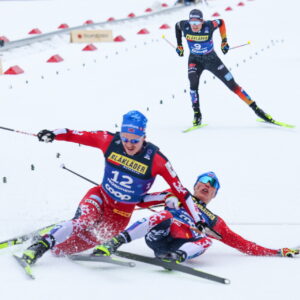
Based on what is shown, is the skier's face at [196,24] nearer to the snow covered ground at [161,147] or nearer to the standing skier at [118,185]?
the snow covered ground at [161,147]

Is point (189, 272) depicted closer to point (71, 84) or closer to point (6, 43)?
point (71, 84)

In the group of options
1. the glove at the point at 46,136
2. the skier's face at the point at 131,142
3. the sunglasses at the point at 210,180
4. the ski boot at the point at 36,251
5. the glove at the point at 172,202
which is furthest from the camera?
the sunglasses at the point at 210,180

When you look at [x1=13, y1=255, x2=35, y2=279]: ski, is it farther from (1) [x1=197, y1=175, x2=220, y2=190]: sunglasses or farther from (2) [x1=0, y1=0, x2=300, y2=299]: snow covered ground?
(1) [x1=197, y1=175, x2=220, y2=190]: sunglasses

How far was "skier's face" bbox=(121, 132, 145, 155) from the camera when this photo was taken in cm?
535

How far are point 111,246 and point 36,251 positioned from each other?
57 centimetres

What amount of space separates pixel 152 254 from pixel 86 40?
1558 centimetres

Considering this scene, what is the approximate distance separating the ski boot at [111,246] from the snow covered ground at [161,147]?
0.12 m

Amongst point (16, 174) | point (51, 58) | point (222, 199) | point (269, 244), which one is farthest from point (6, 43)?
point (269, 244)

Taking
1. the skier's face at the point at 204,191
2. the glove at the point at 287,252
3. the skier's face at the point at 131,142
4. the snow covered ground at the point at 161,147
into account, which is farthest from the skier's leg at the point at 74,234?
the glove at the point at 287,252

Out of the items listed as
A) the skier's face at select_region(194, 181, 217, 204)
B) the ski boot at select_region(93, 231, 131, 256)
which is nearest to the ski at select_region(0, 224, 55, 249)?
the ski boot at select_region(93, 231, 131, 256)

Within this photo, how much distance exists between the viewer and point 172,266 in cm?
507

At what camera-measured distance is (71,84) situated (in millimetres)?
14328

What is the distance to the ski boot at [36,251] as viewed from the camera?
500cm

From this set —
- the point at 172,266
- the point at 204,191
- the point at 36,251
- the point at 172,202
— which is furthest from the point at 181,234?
the point at 36,251
